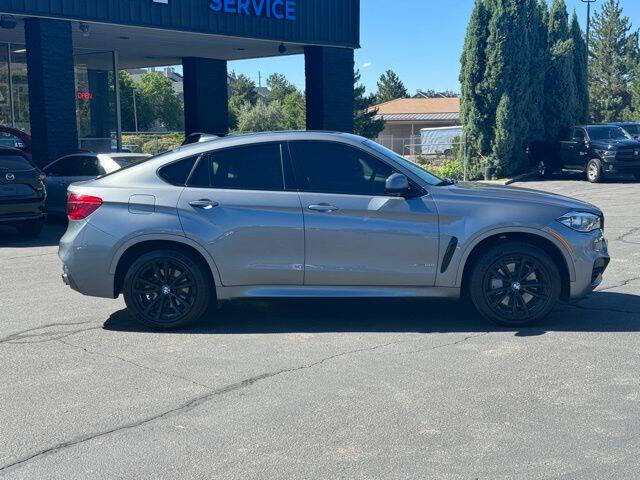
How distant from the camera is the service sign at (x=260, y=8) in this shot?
18.4 meters

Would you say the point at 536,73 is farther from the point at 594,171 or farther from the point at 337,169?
the point at 337,169

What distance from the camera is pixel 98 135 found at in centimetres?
2391

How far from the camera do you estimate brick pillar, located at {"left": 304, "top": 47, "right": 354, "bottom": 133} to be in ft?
69.1

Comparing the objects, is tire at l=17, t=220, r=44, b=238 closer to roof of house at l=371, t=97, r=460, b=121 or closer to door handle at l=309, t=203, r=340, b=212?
door handle at l=309, t=203, r=340, b=212

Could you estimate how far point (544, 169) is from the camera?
26844mm

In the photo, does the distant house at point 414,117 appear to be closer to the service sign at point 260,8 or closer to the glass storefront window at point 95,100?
the glass storefront window at point 95,100

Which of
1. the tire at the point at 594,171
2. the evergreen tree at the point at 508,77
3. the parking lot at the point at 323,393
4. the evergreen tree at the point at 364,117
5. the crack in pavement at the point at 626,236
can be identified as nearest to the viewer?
the parking lot at the point at 323,393

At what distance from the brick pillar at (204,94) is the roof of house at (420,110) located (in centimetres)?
4208

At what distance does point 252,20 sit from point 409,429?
16.3m

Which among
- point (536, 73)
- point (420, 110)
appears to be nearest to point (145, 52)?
point (536, 73)

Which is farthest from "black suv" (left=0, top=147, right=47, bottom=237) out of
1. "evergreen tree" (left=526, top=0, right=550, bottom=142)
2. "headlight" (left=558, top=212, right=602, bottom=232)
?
"evergreen tree" (left=526, top=0, right=550, bottom=142)

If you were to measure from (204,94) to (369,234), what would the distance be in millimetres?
19766

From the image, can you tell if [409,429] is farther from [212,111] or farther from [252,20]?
[212,111]

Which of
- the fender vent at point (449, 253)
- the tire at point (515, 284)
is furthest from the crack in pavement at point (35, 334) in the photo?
the tire at point (515, 284)
